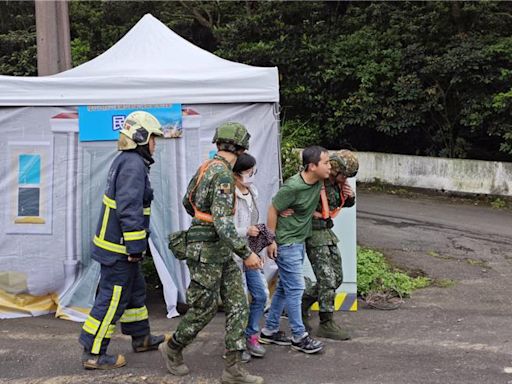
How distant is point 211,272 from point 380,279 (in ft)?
9.06

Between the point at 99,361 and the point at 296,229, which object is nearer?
the point at 99,361

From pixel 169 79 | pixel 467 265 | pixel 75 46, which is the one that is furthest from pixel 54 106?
pixel 75 46

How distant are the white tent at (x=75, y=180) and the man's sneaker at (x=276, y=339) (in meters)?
1.06

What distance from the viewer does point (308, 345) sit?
4.57 m

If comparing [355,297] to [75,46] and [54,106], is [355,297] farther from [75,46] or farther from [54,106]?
[75,46]

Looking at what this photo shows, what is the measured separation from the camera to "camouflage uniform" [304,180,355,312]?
474 cm

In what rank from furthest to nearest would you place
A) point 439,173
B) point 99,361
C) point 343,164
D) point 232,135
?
point 439,173
point 343,164
point 99,361
point 232,135

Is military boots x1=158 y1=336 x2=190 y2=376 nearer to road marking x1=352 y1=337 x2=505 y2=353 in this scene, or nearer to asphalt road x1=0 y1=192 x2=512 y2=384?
asphalt road x1=0 y1=192 x2=512 y2=384

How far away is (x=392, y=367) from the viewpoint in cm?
434

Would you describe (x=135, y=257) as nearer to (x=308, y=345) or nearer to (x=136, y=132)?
(x=136, y=132)

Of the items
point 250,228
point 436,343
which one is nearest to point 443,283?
point 436,343

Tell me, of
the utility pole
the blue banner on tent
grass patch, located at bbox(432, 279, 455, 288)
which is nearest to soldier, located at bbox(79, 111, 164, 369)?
the blue banner on tent

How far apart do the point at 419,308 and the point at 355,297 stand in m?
0.64

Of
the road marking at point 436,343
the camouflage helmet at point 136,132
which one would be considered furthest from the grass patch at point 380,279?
the camouflage helmet at point 136,132
